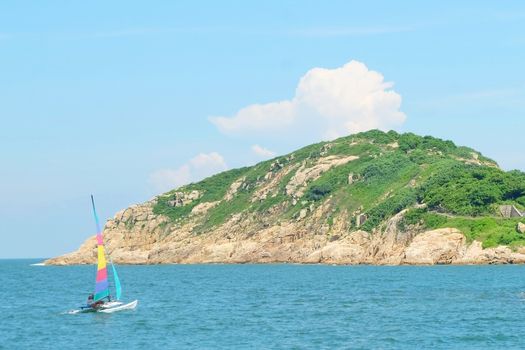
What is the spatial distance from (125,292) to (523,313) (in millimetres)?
54481

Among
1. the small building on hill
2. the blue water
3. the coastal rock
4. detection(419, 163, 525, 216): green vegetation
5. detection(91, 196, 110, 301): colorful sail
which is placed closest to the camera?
the blue water

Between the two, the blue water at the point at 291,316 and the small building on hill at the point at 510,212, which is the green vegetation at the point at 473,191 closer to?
the small building on hill at the point at 510,212

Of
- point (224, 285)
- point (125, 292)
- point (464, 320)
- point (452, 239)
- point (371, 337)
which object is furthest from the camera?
point (452, 239)

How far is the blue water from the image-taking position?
6322 centimetres

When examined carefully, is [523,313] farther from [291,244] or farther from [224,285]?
[291,244]

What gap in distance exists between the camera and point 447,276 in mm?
123625

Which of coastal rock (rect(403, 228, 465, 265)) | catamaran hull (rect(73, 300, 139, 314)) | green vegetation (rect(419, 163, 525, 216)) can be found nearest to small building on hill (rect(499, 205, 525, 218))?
green vegetation (rect(419, 163, 525, 216))

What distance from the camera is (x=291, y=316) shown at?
78375 millimetres

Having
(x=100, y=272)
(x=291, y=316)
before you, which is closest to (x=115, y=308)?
(x=100, y=272)

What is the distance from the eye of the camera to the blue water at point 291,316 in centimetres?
6322

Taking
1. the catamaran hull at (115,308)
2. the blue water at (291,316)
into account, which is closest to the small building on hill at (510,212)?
the blue water at (291,316)

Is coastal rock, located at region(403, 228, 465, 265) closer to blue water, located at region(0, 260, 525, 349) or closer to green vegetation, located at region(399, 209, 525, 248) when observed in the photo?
green vegetation, located at region(399, 209, 525, 248)

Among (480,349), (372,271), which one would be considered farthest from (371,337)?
(372,271)

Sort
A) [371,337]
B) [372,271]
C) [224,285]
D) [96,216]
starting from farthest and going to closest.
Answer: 1. [372,271]
2. [224,285]
3. [96,216]
4. [371,337]
